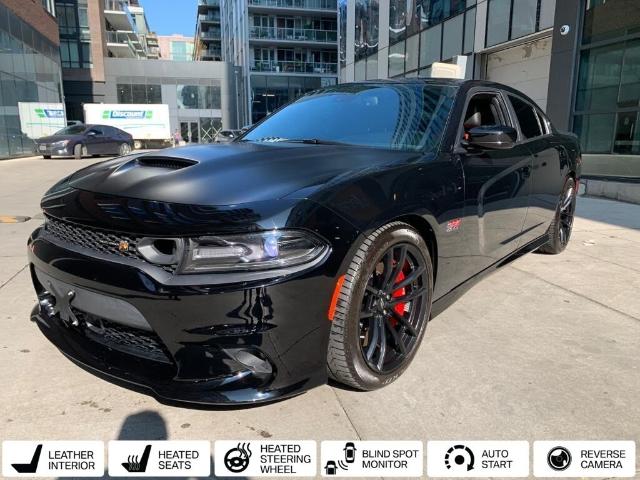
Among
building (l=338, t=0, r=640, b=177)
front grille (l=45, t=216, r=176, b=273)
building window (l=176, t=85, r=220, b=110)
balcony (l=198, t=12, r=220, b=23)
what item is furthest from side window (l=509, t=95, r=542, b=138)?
balcony (l=198, t=12, r=220, b=23)

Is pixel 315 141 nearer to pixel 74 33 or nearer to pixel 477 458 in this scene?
pixel 477 458

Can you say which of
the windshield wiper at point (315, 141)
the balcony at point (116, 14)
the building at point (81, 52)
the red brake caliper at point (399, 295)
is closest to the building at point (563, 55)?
the windshield wiper at point (315, 141)

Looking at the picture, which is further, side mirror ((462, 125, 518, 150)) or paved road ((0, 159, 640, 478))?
side mirror ((462, 125, 518, 150))

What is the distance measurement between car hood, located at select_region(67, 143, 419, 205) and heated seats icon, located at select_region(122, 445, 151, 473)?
1035 mm

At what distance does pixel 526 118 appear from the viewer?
4148 mm

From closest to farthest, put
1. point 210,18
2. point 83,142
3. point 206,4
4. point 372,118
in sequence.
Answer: point 372,118
point 83,142
point 206,4
point 210,18

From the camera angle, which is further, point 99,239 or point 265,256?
point 99,239

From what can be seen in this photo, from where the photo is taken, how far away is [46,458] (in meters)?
1.99

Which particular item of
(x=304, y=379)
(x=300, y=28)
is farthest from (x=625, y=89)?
(x=300, y=28)

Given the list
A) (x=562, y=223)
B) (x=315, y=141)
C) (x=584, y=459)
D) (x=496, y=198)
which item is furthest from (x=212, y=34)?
(x=584, y=459)

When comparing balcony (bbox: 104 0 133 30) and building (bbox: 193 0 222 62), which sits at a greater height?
building (bbox: 193 0 222 62)

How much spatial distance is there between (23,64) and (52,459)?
83.8 feet

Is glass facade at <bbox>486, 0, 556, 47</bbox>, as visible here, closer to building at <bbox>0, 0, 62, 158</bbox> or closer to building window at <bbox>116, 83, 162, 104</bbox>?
building at <bbox>0, 0, 62, 158</bbox>

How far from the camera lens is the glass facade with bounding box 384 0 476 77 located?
15.5 metres
